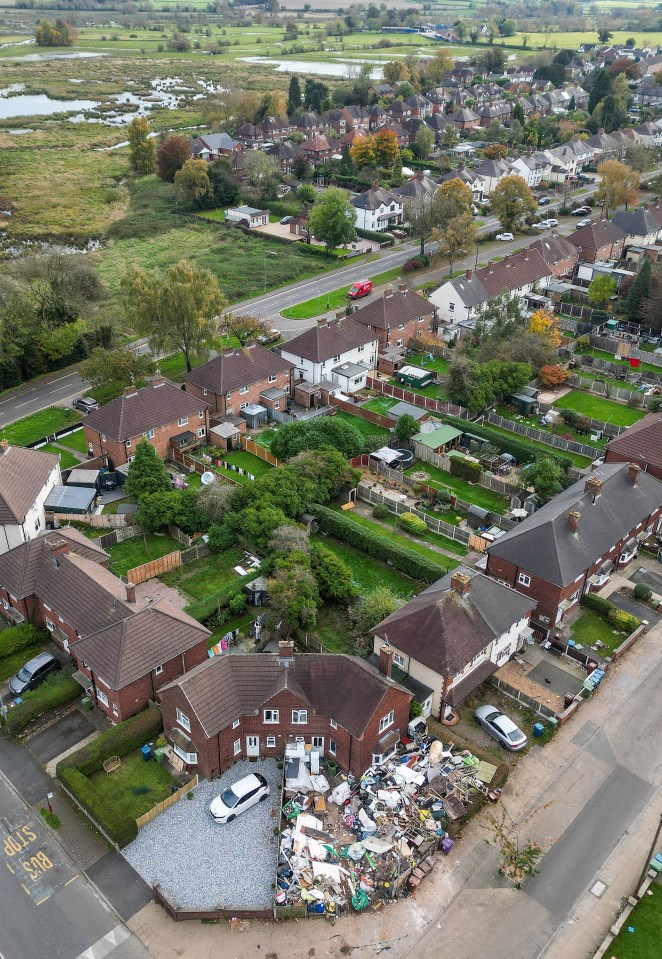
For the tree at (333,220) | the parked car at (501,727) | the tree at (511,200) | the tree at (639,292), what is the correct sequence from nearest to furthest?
the parked car at (501,727), the tree at (639,292), the tree at (333,220), the tree at (511,200)

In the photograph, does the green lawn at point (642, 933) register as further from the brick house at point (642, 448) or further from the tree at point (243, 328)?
the tree at point (243, 328)

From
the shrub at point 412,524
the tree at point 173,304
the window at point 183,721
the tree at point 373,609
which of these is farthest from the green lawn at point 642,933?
the tree at point 173,304

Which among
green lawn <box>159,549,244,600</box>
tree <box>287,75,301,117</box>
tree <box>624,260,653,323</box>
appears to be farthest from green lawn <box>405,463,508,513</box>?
tree <box>287,75,301,117</box>

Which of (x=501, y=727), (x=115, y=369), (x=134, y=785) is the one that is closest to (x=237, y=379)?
(x=115, y=369)

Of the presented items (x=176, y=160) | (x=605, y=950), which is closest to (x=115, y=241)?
(x=176, y=160)

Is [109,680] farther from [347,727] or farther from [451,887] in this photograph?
[451,887]

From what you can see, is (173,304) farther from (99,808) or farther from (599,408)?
(99,808)

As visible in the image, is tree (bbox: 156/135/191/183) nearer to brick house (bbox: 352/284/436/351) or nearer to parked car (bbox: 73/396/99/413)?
brick house (bbox: 352/284/436/351)
